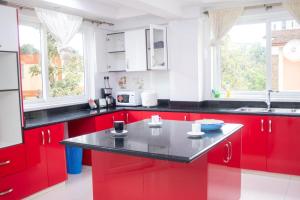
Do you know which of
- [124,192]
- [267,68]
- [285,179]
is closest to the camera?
[124,192]

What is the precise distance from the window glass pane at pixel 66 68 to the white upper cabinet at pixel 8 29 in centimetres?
128

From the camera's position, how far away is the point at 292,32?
4.25 metres

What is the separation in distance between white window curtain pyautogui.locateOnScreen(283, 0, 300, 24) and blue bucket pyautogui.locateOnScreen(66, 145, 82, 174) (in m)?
3.43

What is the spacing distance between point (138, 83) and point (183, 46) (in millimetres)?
1133

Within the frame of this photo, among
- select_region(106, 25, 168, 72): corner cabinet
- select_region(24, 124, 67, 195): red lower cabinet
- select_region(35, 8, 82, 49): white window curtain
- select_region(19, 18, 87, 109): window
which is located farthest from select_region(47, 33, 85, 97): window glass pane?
select_region(24, 124, 67, 195): red lower cabinet

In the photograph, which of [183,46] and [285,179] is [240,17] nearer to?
[183,46]

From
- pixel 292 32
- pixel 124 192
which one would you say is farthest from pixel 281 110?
pixel 124 192

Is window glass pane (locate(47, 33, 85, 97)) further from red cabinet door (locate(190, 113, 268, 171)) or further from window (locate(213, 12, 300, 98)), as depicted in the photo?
red cabinet door (locate(190, 113, 268, 171))

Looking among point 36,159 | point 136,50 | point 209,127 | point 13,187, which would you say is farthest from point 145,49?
point 13,187

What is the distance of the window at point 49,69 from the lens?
13.3 ft

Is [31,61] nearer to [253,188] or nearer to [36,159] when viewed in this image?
[36,159]

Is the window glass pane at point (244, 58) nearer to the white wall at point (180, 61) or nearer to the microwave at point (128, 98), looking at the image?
the white wall at point (180, 61)

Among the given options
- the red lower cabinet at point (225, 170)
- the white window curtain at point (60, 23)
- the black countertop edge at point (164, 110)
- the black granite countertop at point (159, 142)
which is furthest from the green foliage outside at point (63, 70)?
the red lower cabinet at point (225, 170)

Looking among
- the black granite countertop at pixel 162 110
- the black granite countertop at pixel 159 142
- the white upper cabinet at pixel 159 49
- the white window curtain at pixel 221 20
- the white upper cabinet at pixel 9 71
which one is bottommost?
→ the black granite countertop at pixel 159 142
